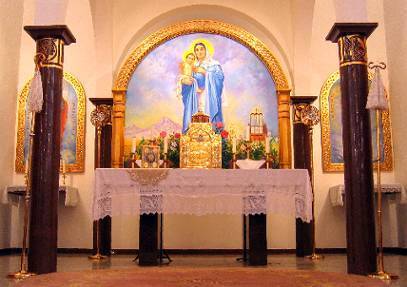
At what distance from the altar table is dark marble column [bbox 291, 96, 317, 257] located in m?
2.84

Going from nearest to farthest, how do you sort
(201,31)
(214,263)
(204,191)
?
(204,191) < (214,263) < (201,31)

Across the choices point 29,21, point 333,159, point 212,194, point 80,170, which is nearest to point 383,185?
point 333,159

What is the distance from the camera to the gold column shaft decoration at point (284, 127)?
1186cm

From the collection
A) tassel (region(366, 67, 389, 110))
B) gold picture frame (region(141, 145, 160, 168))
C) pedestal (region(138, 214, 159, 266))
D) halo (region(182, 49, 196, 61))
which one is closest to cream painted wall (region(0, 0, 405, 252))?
halo (region(182, 49, 196, 61))

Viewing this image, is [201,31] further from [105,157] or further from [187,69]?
[105,157]

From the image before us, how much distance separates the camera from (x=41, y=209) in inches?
291

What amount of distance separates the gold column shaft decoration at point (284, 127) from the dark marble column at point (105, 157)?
11.7 feet

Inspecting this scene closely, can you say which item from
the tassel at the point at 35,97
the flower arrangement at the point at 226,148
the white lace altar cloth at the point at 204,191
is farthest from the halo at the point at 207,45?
the tassel at the point at 35,97

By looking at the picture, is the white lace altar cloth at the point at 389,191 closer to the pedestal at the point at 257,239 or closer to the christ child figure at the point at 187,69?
the pedestal at the point at 257,239

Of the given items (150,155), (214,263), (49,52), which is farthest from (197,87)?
(49,52)

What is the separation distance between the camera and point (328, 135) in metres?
12.0

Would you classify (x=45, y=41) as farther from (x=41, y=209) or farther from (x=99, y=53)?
(x=99, y=53)

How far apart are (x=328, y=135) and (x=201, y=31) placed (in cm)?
359

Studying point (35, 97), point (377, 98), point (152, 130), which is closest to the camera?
point (377, 98)
